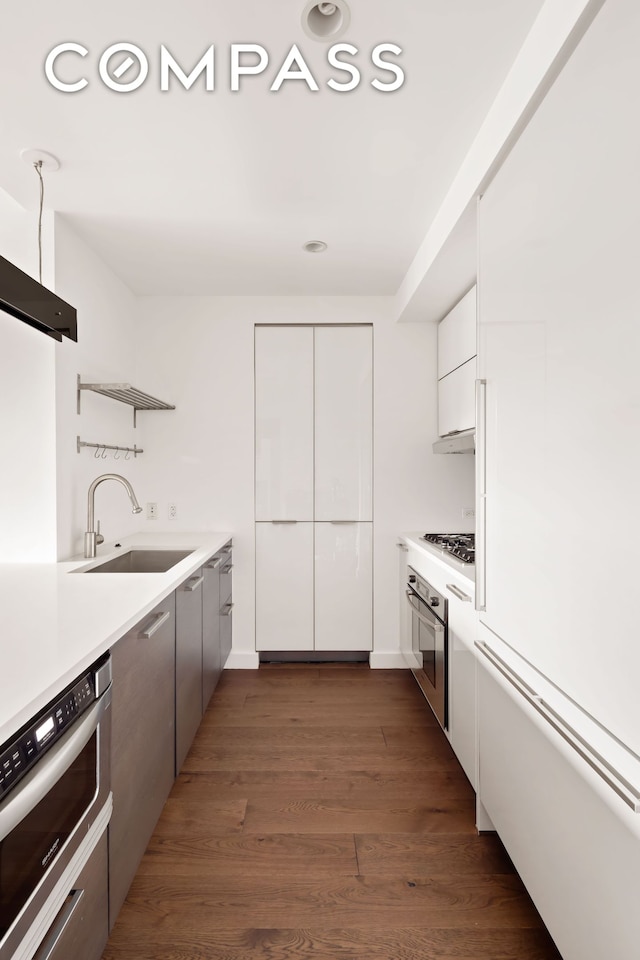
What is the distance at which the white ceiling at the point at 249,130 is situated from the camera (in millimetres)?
1368

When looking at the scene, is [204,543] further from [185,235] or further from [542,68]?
[542,68]

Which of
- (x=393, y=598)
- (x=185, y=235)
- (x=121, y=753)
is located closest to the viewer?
(x=121, y=753)

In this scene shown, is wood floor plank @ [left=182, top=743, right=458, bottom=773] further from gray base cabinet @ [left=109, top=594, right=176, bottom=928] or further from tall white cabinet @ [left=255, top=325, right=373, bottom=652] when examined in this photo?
tall white cabinet @ [left=255, top=325, right=373, bottom=652]

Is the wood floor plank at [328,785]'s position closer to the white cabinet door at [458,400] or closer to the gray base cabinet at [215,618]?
the gray base cabinet at [215,618]

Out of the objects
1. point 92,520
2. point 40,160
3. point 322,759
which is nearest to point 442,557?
point 322,759

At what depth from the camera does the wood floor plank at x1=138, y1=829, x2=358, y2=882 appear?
1.68m

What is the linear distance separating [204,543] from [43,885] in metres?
2.06

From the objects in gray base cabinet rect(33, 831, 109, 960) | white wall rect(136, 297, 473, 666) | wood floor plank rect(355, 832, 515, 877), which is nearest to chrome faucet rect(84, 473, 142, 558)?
white wall rect(136, 297, 473, 666)

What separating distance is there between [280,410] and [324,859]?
2.50 meters

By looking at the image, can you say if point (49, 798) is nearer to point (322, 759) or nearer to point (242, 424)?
point (322, 759)

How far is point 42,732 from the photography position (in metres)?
0.98

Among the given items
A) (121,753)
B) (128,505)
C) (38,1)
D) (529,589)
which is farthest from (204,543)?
(38,1)

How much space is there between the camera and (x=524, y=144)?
1409 mm

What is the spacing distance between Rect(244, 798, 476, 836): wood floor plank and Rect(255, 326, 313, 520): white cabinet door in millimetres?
1812
